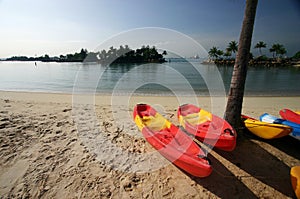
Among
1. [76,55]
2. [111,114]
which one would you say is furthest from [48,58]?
[111,114]

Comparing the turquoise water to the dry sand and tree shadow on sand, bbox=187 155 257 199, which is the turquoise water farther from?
tree shadow on sand, bbox=187 155 257 199

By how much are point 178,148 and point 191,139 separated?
46 cm

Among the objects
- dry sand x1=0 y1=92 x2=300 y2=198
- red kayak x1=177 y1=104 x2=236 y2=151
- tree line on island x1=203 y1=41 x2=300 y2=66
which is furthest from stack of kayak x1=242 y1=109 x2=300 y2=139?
tree line on island x1=203 y1=41 x2=300 y2=66

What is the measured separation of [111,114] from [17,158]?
3.09 metres

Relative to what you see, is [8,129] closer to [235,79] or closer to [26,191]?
[26,191]

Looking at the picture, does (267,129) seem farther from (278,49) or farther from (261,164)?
(278,49)

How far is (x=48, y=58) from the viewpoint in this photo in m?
120

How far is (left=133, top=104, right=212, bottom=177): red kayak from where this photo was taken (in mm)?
2273

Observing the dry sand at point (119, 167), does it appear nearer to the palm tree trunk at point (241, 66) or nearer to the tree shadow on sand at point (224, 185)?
the tree shadow on sand at point (224, 185)

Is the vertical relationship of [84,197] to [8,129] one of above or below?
below

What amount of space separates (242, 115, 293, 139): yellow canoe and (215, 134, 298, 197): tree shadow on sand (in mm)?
268

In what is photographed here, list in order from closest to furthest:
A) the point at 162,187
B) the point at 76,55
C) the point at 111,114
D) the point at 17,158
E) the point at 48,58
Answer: the point at 162,187
the point at 17,158
the point at 111,114
the point at 76,55
the point at 48,58

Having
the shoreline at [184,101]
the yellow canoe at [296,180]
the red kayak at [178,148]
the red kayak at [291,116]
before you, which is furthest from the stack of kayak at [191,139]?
the shoreline at [184,101]

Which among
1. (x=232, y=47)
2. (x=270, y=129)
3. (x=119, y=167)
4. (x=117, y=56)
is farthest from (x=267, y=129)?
(x=232, y=47)
